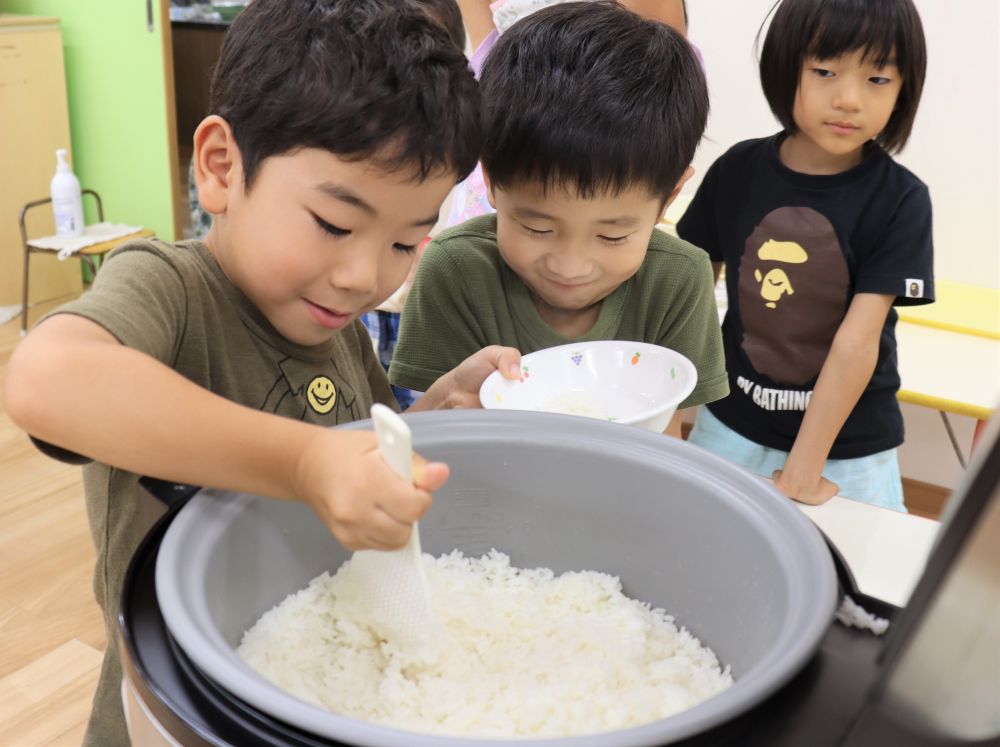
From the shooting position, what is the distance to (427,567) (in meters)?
0.85

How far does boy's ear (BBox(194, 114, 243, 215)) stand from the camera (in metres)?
0.84

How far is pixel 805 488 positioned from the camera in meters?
1.34

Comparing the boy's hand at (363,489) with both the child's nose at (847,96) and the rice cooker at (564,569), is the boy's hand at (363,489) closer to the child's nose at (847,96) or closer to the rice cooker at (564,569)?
the rice cooker at (564,569)

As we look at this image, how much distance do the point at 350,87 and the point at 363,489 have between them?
0.39m

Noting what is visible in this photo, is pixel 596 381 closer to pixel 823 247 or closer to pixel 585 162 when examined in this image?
pixel 585 162

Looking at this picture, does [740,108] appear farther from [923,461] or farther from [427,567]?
[427,567]

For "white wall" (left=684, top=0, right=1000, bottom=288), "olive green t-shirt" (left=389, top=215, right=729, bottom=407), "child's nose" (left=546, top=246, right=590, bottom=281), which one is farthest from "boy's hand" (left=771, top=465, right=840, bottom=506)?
"white wall" (left=684, top=0, right=1000, bottom=288)

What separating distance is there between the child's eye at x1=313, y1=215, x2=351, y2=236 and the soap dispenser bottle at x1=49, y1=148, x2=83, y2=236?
3.28 meters

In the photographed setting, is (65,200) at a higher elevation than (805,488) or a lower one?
lower

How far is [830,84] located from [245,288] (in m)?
1.08

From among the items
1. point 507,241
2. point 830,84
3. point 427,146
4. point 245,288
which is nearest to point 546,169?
point 507,241

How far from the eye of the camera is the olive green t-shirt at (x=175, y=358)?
28.3 inches

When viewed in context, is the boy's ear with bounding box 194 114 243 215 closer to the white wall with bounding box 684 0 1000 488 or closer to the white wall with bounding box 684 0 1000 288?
the white wall with bounding box 684 0 1000 488

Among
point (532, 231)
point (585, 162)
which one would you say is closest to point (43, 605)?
point (532, 231)
